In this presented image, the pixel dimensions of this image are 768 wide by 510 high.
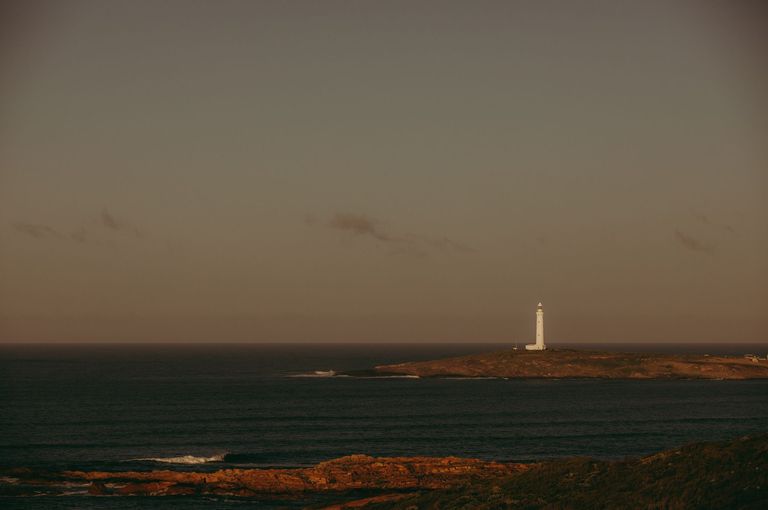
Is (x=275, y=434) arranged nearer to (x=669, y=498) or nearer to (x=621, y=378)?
(x=669, y=498)

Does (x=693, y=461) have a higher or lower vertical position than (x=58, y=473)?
higher

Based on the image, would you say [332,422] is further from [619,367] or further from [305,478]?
[619,367]

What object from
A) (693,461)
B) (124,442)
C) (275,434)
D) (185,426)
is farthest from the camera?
(185,426)

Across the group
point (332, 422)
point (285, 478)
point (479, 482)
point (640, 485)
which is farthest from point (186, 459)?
point (640, 485)

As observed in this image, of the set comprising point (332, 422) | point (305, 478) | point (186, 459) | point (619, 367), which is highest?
point (619, 367)

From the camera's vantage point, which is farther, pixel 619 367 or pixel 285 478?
pixel 619 367

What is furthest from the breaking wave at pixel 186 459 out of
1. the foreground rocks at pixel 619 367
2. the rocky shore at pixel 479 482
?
the foreground rocks at pixel 619 367

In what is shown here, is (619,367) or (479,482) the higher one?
(619,367)

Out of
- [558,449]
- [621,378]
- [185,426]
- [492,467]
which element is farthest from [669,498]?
[621,378]
